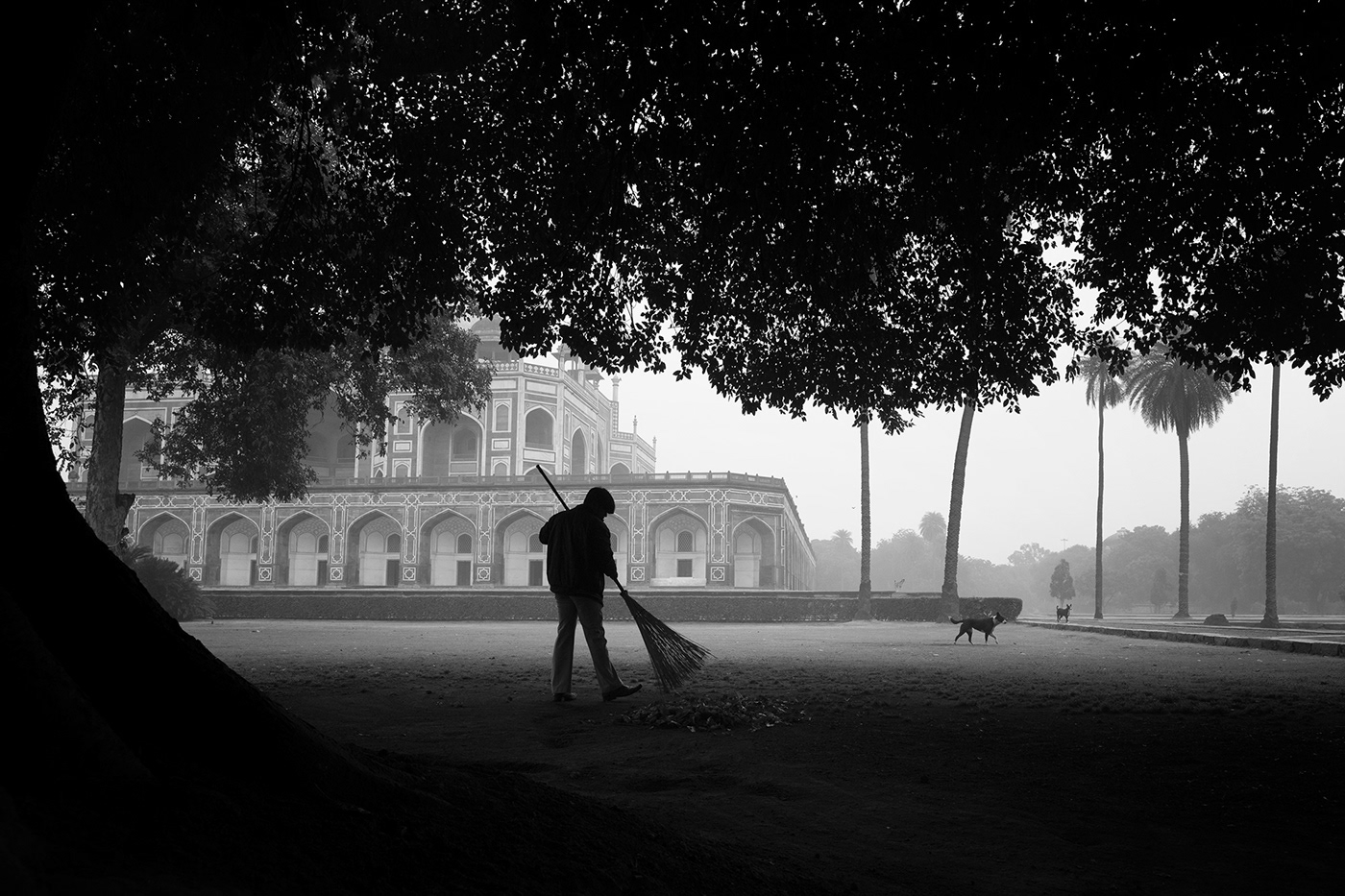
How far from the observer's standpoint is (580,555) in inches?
282

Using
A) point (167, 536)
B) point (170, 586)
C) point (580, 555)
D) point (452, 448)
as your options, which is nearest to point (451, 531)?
point (452, 448)

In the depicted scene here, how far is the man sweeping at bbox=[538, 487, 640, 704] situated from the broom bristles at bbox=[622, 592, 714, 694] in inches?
9.8

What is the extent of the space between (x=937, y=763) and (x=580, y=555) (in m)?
3.18

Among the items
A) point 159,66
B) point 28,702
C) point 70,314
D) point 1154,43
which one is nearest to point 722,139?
point 1154,43

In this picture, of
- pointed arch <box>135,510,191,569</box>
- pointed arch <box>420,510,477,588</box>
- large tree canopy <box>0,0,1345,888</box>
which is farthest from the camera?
pointed arch <box>135,510,191,569</box>

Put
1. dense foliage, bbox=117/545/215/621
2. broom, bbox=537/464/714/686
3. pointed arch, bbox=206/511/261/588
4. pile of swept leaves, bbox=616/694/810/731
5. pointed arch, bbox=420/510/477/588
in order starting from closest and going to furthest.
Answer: pile of swept leaves, bbox=616/694/810/731 < broom, bbox=537/464/714/686 < dense foliage, bbox=117/545/215/621 < pointed arch, bbox=206/511/261/588 < pointed arch, bbox=420/510/477/588

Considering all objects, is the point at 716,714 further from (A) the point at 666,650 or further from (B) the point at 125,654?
(B) the point at 125,654

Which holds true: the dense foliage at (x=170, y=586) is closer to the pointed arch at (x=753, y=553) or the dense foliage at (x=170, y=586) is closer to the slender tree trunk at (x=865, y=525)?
the slender tree trunk at (x=865, y=525)

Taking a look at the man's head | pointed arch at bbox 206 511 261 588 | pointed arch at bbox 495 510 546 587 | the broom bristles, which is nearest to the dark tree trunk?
the man's head

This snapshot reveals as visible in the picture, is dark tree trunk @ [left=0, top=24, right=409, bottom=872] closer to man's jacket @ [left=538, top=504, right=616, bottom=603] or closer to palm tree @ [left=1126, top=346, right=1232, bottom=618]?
man's jacket @ [left=538, top=504, right=616, bottom=603]

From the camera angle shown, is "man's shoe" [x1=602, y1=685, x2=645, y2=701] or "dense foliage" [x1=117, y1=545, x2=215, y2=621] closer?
"man's shoe" [x1=602, y1=685, x2=645, y2=701]

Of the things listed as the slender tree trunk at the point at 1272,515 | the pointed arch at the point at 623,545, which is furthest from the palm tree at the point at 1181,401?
the pointed arch at the point at 623,545

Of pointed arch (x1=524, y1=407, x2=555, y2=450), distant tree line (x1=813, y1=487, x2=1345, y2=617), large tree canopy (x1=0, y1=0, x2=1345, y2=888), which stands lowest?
distant tree line (x1=813, y1=487, x2=1345, y2=617)

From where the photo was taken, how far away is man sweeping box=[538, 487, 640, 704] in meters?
7.07
